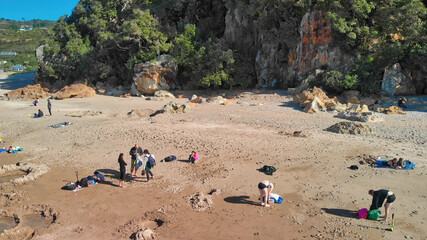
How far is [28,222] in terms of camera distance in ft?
31.2

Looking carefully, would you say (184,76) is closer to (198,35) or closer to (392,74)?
(198,35)

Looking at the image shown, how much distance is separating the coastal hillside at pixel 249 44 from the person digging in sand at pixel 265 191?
15585 mm

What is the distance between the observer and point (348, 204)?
9164mm

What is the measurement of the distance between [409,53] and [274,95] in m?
9.45

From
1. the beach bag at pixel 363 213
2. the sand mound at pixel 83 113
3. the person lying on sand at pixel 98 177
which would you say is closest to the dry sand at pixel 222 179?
the beach bag at pixel 363 213

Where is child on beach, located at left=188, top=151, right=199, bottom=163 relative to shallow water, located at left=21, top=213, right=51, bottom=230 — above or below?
above

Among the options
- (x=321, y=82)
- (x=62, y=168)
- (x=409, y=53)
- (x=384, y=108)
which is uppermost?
(x=409, y=53)

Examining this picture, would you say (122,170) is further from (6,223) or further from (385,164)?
(385,164)

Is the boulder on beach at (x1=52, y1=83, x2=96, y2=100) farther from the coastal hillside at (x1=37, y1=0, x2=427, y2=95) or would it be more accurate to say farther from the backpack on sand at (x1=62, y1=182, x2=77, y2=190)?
the backpack on sand at (x1=62, y1=182, x2=77, y2=190)

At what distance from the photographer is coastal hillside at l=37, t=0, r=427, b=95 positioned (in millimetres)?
22359

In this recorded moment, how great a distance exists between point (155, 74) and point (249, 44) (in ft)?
30.2

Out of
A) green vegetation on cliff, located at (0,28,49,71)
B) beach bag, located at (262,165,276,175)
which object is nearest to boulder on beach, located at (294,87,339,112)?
beach bag, located at (262,165,276,175)

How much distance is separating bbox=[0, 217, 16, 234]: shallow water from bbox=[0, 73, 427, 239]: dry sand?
8.0 inches

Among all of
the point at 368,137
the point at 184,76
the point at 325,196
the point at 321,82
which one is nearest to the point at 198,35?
the point at 184,76
